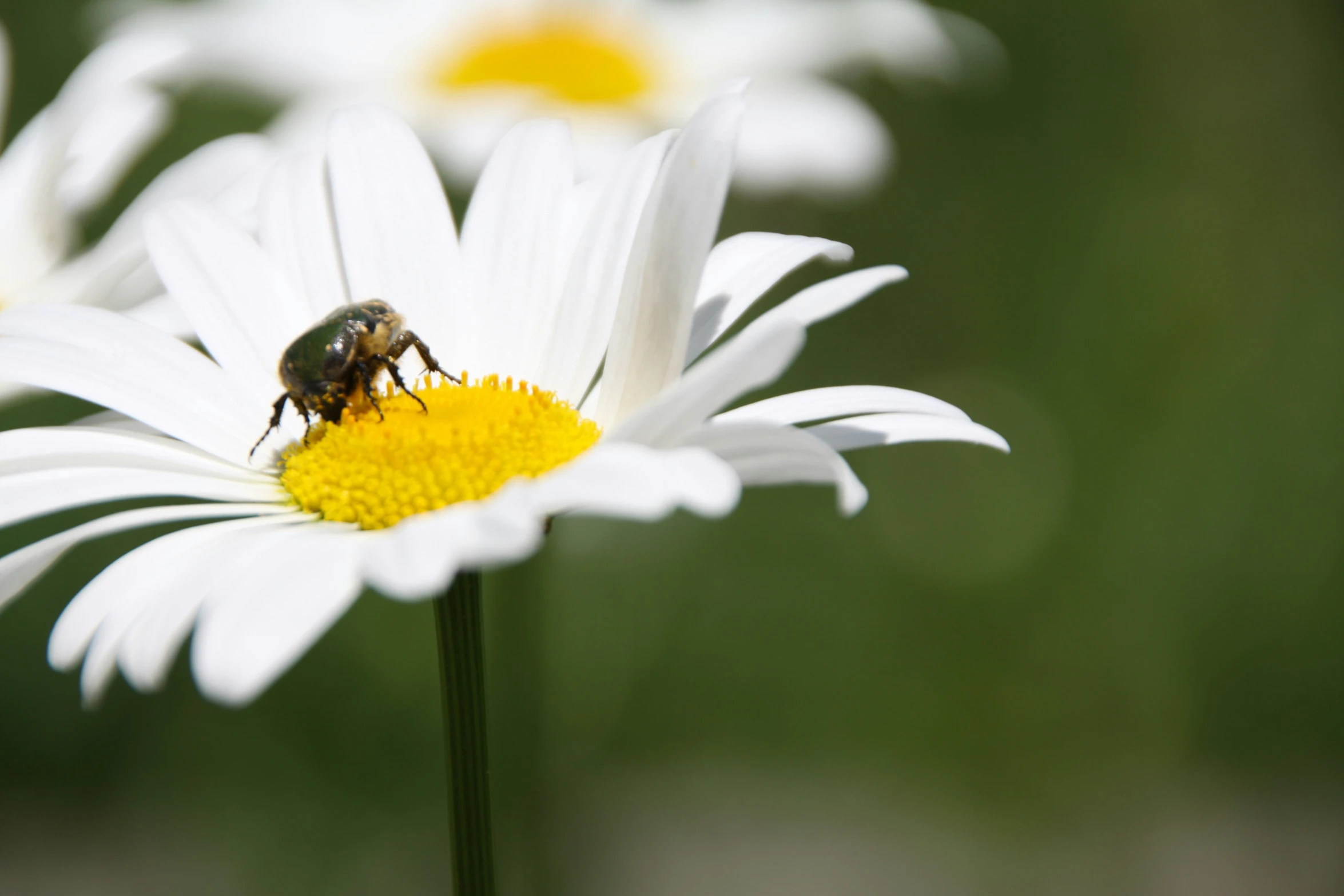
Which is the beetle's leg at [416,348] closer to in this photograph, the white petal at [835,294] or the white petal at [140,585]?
the white petal at [140,585]

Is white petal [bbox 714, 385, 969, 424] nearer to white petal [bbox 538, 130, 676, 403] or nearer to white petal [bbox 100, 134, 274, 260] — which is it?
white petal [bbox 538, 130, 676, 403]

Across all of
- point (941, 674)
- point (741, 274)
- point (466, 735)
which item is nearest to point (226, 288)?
point (741, 274)

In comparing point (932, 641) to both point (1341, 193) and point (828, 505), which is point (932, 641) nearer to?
point (828, 505)

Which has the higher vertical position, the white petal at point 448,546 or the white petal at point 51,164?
the white petal at point 51,164

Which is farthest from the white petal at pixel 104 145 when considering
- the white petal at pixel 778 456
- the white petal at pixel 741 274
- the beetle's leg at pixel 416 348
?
the white petal at pixel 778 456

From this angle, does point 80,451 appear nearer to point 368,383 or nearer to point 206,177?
point 368,383
